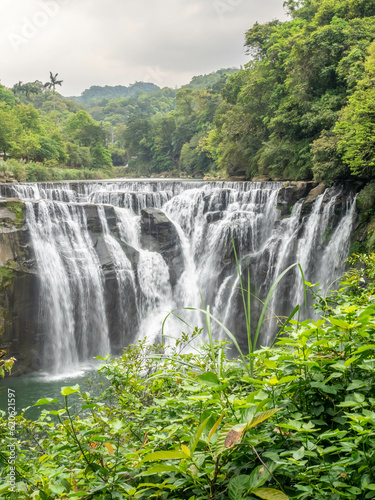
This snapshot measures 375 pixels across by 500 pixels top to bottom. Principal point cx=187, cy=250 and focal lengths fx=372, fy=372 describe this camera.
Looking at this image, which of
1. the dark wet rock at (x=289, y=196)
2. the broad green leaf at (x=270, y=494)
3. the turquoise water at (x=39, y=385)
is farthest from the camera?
the dark wet rock at (x=289, y=196)

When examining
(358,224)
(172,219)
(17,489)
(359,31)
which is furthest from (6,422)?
(359,31)

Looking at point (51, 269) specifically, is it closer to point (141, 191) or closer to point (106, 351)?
point (106, 351)

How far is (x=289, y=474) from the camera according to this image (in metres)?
1.36

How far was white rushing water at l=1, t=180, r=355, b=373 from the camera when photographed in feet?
42.4

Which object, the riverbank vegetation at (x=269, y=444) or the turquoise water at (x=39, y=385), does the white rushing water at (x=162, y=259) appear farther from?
the riverbank vegetation at (x=269, y=444)

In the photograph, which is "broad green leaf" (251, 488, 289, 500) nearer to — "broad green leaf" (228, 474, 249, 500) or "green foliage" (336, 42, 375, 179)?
"broad green leaf" (228, 474, 249, 500)

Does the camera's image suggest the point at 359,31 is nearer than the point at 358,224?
No

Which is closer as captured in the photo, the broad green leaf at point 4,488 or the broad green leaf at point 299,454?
the broad green leaf at point 299,454

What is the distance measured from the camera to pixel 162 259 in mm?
15391

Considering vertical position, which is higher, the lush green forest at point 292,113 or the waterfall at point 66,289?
the lush green forest at point 292,113

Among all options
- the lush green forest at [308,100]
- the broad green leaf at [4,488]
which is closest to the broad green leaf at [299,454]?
the broad green leaf at [4,488]

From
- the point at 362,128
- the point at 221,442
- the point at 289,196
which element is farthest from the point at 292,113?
the point at 221,442

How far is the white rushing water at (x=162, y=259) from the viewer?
12.9m

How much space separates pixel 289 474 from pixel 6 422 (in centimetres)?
225
